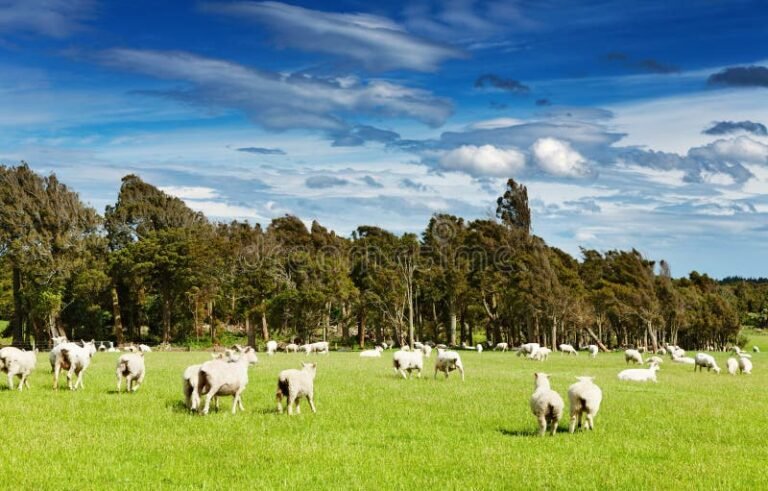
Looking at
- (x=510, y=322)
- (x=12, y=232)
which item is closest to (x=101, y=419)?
(x=12, y=232)

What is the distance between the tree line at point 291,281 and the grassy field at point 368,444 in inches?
2129

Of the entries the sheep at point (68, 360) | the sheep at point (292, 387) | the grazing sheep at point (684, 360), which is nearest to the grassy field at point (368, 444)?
the sheep at point (292, 387)

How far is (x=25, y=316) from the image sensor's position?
8262 cm

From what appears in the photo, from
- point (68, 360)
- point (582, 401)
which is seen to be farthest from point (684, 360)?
point (68, 360)

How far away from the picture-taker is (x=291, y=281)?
84.1 m

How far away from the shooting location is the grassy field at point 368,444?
1310 cm

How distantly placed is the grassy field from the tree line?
54074 mm

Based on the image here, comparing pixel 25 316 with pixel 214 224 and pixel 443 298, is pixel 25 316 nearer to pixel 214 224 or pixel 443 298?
pixel 214 224

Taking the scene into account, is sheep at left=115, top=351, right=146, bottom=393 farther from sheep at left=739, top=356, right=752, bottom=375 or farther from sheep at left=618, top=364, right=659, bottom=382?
sheep at left=739, top=356, right=752, bottom=375

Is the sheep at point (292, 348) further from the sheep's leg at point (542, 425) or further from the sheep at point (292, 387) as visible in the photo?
the sheep's leg at point (542, 425)

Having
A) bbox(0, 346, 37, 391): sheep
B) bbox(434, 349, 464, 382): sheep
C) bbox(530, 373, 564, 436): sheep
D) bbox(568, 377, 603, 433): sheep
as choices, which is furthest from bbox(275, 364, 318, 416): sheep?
bbox(434, 349, 464, 382): sheep

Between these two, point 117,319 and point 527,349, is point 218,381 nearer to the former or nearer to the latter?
point 527,349

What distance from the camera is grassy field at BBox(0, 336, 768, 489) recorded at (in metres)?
13.1

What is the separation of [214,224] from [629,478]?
3944 inches
